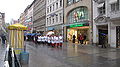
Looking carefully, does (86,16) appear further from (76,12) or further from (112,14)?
(112,14)

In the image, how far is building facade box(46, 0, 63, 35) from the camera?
39094 millimetres

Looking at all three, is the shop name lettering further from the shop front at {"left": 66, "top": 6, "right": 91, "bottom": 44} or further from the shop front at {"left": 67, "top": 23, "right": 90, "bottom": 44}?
the shop front at {"left": 67, "top": 23, "right": 90, "bottom": 44}

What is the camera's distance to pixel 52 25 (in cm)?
4566

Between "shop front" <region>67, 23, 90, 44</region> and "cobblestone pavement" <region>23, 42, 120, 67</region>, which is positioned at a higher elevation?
"shop front" <region>67, 23, 90, 44</region>

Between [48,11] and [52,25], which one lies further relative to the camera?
[48,11]

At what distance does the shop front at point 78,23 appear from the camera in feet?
91.9

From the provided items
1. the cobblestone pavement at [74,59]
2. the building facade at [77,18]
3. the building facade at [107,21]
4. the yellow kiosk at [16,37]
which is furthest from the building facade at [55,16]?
the yellow kiosk at [16,37]

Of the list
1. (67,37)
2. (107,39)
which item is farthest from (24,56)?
(67,37)

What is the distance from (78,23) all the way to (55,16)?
46.4ft

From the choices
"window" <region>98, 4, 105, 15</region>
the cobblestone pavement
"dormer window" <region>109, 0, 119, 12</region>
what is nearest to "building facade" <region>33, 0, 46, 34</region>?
"window" <region>98, 4, 105, 15</region>

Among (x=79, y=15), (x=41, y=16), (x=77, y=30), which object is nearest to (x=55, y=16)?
(x=77, y=30)

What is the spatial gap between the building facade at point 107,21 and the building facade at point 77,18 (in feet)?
5.62

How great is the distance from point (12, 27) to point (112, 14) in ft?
44.7

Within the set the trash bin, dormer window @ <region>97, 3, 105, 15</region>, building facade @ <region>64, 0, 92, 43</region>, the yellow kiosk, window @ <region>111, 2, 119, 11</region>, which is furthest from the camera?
building facade @ <region>64, 0, 92, 43</region>
